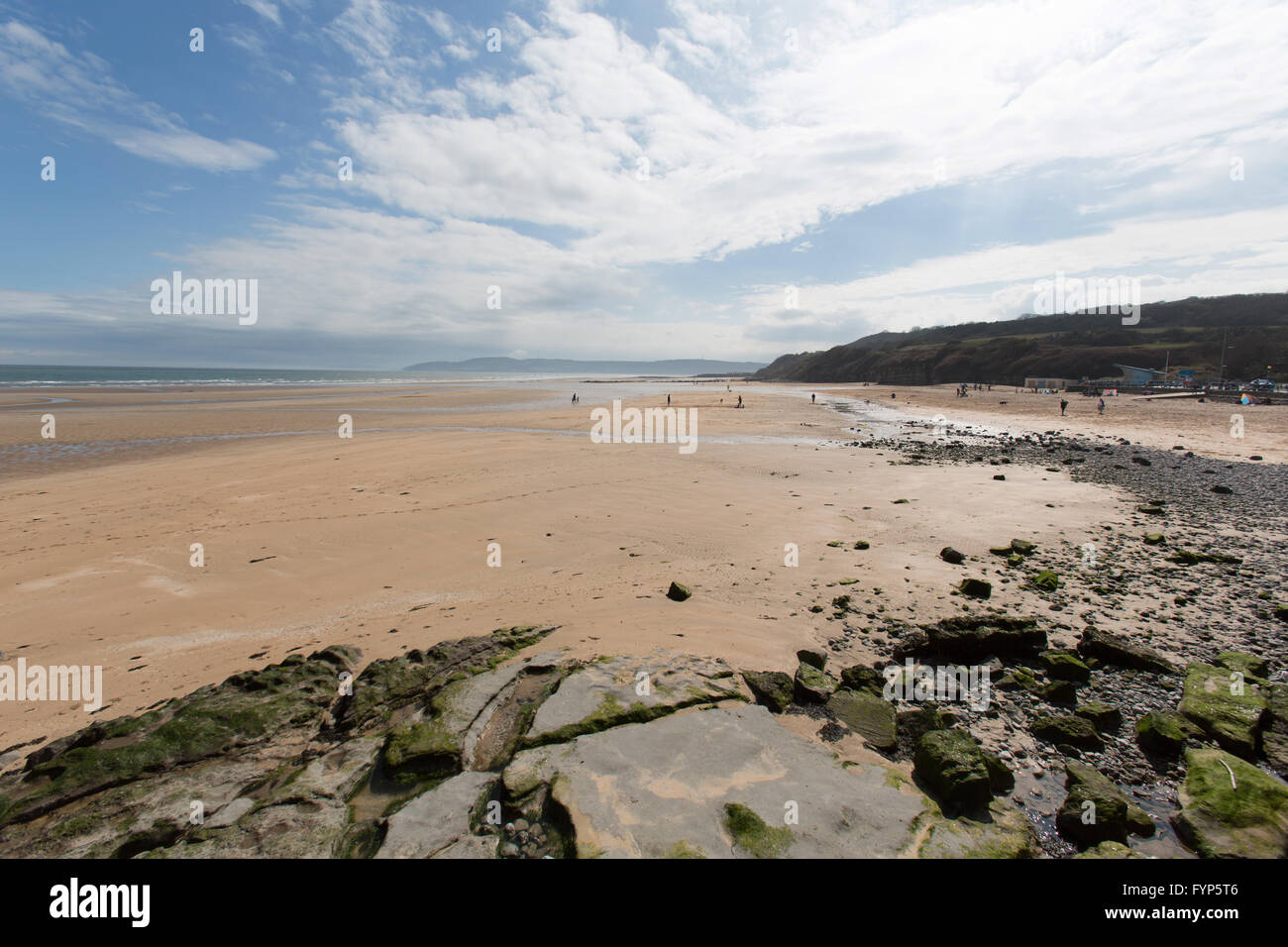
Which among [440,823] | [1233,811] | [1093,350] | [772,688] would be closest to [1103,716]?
[1233,811]

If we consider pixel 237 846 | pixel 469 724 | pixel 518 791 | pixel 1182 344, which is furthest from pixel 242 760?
pixel 1182 344

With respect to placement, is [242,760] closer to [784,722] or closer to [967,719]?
[784,722]

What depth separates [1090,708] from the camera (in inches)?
207

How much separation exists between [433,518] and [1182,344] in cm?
13190

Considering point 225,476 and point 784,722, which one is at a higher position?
point 225,476

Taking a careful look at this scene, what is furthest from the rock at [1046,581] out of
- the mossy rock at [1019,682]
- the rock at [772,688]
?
the rock at [772,688]

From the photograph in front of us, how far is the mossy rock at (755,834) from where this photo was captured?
3213 millimetres

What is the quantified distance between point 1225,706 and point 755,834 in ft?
18.0

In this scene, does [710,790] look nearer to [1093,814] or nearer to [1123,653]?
[1093,814]

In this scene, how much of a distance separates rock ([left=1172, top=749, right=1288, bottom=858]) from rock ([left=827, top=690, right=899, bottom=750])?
2045 mm

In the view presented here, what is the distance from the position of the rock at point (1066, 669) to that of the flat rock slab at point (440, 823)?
6314 mm
